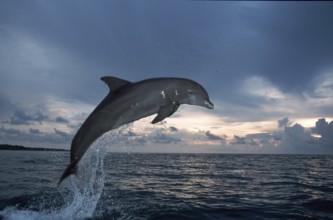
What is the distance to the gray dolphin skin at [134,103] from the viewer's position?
7047 millimetres

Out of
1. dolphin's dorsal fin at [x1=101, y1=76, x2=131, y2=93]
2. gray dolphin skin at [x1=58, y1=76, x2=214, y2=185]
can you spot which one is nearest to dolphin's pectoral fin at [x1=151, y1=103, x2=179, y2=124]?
gray dolphin skin at [x1=58, y1=76, x2=214, y2=185]

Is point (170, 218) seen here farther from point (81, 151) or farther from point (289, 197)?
point (289, 197)

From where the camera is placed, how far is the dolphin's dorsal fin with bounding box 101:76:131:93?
7387 millimetres

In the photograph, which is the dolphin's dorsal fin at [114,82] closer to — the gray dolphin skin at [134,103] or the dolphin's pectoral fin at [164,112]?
the gray dolphin skin at [134,103]

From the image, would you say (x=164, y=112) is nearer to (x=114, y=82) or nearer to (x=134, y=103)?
(x=134, y=103)

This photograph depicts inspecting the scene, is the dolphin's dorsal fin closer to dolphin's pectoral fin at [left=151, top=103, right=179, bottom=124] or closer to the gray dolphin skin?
the gray dolphin skin

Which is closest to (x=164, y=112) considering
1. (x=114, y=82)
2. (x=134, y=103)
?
(x=134, y=103)

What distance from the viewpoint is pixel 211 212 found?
12703 millimetres

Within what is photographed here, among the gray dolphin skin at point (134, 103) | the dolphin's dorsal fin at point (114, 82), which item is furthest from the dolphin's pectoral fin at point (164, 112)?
the dolphin's dorsal fin at point (114, 82)

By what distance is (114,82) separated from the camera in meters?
7.41

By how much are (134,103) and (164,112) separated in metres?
0.76

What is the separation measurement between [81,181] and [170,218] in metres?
4.44

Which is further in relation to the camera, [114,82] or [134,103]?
[114,82]

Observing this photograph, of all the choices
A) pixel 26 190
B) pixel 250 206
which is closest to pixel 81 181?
pixel 250 206
